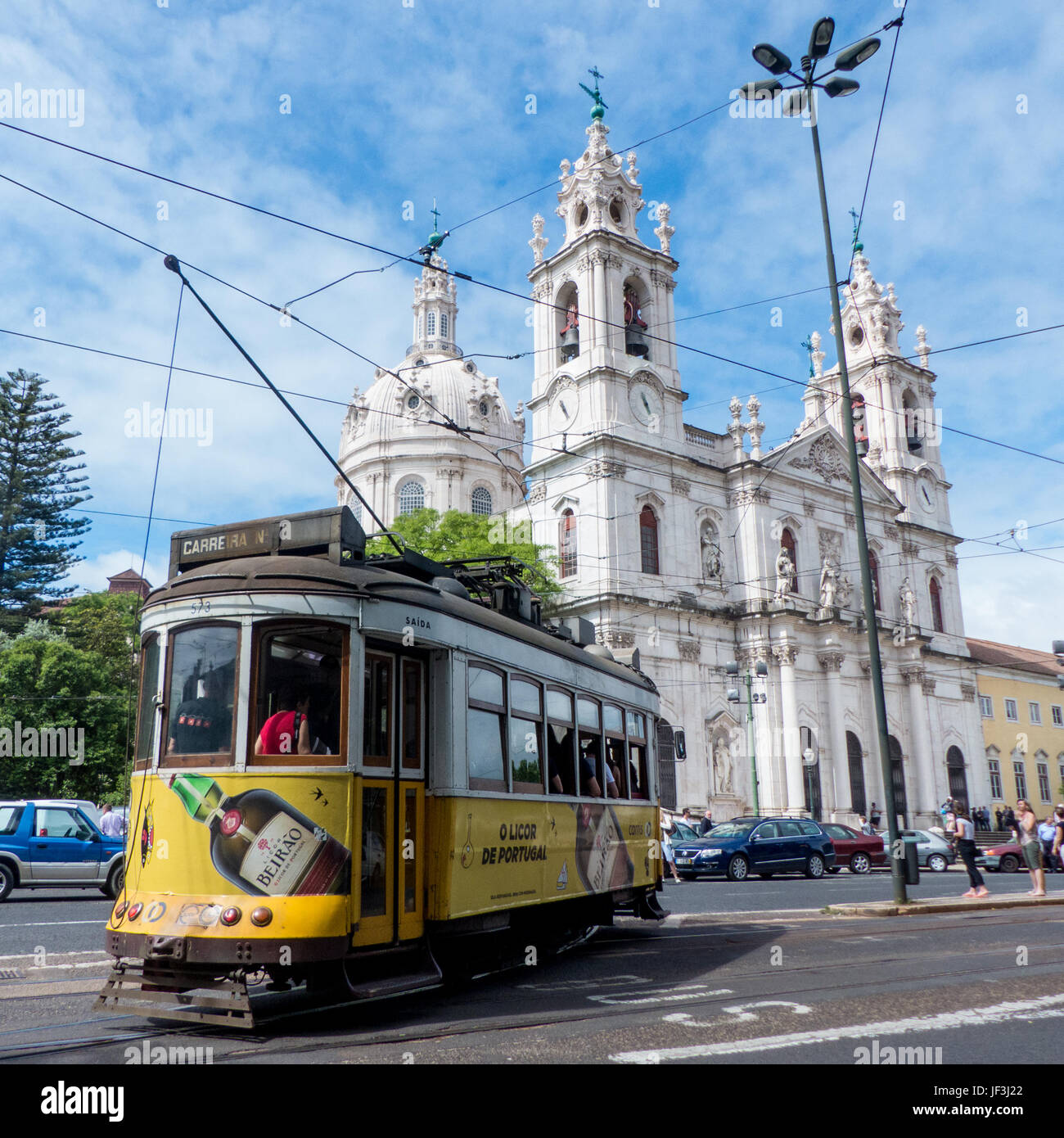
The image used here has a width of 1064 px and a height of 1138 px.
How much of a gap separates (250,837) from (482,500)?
5506 centimetres

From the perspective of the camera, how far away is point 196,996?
20.8ft

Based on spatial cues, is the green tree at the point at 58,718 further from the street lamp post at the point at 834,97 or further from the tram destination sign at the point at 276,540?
the tram destination sign at the point at 276,540

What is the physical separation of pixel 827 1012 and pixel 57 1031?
4955 mm

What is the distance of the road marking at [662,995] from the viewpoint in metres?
7.52

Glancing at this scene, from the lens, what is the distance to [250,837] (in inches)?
262

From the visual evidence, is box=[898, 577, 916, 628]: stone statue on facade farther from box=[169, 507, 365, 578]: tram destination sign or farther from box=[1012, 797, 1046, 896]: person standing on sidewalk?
box=[169, 507, 365, 578]: tram destination sign

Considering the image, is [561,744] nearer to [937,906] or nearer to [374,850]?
[374,850]

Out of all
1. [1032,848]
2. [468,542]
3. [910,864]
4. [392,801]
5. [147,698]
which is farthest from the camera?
[468,542]

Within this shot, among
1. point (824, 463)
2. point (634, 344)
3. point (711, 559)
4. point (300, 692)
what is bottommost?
point (300, 692)

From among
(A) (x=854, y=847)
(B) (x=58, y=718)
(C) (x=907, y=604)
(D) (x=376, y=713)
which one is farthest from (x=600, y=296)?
(D) (x=376, y=713)

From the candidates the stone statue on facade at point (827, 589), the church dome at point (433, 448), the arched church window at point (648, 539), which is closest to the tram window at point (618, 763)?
the arched church window at point (648, 539)

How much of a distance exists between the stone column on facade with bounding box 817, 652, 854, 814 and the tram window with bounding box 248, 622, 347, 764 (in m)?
39.4

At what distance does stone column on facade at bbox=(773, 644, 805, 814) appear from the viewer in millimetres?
41688

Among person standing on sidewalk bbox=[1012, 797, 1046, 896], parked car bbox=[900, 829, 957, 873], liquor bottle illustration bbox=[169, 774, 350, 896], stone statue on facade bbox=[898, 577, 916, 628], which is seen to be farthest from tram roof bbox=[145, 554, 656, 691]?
stone statue on facade bbox=[898, 577, 916, 628]
